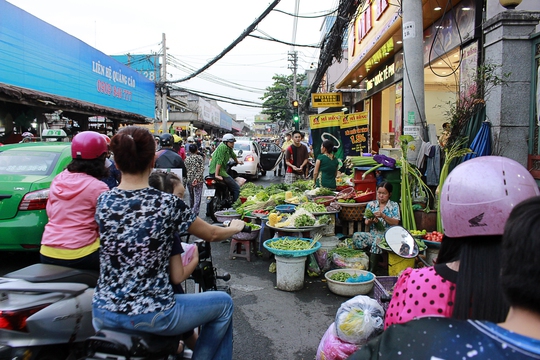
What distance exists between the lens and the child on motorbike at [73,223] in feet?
9.75

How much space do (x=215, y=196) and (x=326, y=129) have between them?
4.48m

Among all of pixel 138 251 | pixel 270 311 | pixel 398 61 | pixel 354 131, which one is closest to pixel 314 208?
pixel 270 311

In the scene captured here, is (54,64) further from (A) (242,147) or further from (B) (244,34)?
(A) (242,147)

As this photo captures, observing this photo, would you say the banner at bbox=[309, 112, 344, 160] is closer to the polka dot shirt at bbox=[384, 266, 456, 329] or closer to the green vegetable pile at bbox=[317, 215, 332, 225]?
the green vegetable pile at bbox=[317, 215, 332, 225]

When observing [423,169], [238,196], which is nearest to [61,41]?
[238,196]

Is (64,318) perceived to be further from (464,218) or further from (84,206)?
(464,218)

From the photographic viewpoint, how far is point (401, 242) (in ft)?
11.9

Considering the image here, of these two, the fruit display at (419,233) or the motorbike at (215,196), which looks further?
the motorbike at (215,196)

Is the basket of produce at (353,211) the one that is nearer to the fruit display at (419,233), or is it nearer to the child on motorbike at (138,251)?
the fruit display at (419,233)

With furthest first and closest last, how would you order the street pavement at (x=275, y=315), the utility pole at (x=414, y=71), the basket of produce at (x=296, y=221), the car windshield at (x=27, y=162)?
the utility pole at (x=414, y=71) < the basket of produce at (x=296, y=221) < the car windshield at (x=27, y=162) < the street pavement at (x=275, y=315)

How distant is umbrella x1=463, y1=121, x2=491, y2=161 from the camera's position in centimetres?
680

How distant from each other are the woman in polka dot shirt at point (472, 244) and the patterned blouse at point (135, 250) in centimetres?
131

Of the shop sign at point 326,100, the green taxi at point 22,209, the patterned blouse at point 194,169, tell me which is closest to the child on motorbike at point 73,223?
the green taxi at point 22,209

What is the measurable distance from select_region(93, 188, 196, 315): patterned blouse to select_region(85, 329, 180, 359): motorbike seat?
0.14 m
